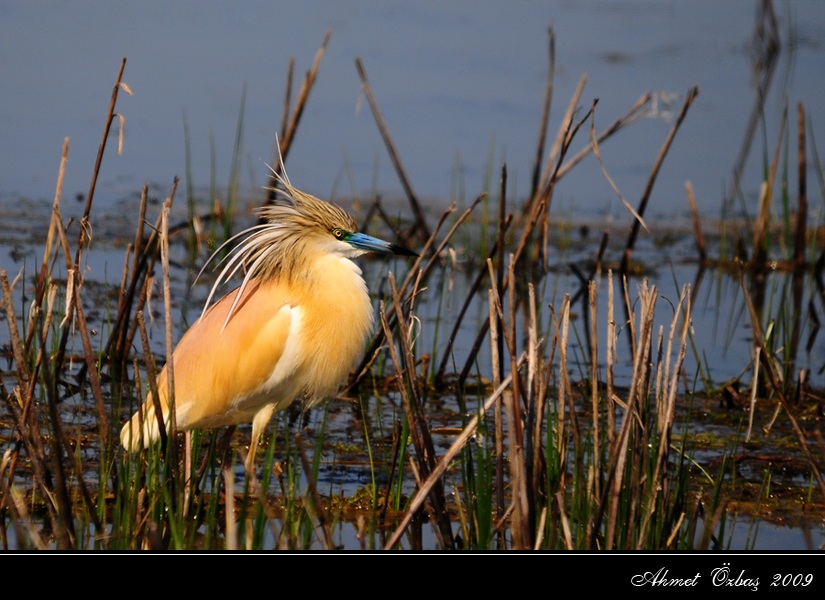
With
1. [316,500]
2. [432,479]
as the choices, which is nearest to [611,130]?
[432,479]

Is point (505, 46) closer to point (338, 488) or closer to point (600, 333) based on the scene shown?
point (600, 333)

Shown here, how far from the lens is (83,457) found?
14.5 ft

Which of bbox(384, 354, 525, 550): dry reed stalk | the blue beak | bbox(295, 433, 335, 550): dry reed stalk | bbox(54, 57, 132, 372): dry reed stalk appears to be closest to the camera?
bbox(295, 433, 335, 550): dry reed stalk

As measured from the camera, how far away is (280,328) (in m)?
4.20

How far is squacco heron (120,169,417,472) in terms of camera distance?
4141 mm

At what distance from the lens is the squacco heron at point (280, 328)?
4141mm

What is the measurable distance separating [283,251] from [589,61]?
10.2 meters

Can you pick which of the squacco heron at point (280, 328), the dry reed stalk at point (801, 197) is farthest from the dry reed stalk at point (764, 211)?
the squacco heron at point (280, 328)

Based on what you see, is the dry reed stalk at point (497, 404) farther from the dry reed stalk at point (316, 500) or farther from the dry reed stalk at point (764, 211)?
the dry reed stalk at point (764, 211)

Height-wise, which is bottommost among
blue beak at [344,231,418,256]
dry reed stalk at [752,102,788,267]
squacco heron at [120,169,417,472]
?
squacco heron at [120,169,417,472]

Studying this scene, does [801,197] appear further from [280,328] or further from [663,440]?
[663,440]

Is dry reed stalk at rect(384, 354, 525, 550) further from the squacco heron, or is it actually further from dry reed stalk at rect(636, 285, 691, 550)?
the squacco heron

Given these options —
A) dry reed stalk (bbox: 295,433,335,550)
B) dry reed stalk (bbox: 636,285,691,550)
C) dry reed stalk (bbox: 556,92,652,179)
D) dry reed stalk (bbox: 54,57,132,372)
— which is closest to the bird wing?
dry reed stalk (bbox: 54,57,132,372)
